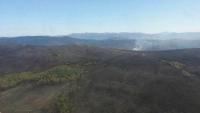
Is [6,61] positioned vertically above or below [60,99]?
below

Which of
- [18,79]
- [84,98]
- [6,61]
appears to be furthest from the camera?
[6,61]

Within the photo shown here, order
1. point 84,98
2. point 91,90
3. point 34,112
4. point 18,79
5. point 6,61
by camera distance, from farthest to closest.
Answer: point 6,61 < point 18,79 < point 91,90 < point 84,98 < point 34,112

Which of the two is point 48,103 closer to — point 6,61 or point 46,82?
point 46,82

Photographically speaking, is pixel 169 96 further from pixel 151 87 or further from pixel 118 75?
pixel 118 75

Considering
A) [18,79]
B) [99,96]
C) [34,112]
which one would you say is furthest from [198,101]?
[18,79]

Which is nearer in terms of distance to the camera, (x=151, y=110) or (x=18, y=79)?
(x=151, y=110)

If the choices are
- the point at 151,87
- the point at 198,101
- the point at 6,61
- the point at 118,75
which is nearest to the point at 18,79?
the point at 118,75

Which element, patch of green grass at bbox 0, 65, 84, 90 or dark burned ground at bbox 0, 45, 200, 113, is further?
patch of green grass at bbox 0, 65, 84, 90

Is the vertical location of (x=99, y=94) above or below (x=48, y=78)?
below

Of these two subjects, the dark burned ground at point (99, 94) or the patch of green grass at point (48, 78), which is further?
the patch of green grass at point (48, 78)

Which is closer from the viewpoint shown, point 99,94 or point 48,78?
point 99,94
